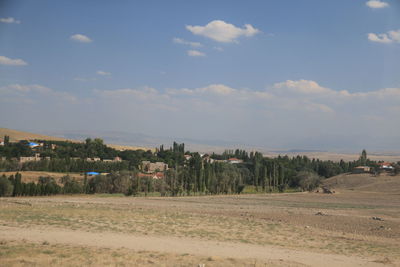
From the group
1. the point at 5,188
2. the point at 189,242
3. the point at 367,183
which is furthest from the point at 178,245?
the point at 367,183

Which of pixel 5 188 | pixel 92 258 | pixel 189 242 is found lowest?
pixel 5 188

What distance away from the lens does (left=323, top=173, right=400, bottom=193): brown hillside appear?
312 ft

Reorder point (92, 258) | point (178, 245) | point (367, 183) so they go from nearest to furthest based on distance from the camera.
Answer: point (92, 258)
point (178, 245)
point (367, 183)

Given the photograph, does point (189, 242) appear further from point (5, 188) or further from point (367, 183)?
point (367, 183)

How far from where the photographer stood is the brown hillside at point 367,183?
95000 millimetres

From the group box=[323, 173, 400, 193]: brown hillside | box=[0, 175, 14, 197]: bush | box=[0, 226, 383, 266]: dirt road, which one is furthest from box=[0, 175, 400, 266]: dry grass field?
box=[323, 173, 400, 193]: brown hillside

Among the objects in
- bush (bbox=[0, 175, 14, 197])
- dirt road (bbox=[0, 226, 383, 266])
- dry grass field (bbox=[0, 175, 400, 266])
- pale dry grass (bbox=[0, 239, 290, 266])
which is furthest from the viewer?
bush (bbox=[0, 175, 14, 197])

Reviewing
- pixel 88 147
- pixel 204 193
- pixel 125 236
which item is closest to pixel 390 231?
pixel 125 236

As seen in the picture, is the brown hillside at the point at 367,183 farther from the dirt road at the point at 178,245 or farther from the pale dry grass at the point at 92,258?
the pale dry grass at the point at 92,258

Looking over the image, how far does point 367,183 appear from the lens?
104 metres

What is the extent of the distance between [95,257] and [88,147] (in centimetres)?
12733

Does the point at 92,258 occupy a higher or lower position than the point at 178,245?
higher

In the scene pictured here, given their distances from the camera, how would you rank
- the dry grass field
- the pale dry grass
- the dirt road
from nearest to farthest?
the pale dry grass, the dry grass field, the dirt road

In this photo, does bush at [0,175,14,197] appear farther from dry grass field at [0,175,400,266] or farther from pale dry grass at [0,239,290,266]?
pale dry grass at [0,239,290,266]
